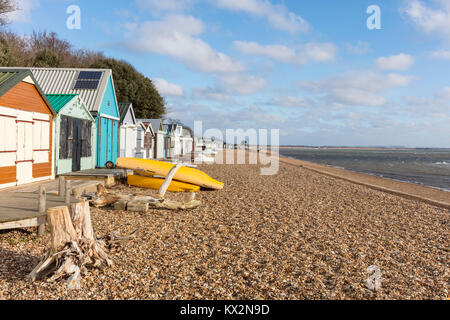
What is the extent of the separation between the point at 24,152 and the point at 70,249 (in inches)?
283

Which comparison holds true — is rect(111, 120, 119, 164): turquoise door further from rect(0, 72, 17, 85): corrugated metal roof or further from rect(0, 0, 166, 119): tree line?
rect(0, 0, 166, 119): tree line

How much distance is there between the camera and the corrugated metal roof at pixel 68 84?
54.6 feet

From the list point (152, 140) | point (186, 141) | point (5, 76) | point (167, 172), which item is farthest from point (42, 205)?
point (186, 141)

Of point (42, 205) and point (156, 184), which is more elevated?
point (42, 205)

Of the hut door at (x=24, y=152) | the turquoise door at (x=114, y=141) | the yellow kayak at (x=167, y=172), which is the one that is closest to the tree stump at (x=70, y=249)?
the hut door at (x=24, y=152)

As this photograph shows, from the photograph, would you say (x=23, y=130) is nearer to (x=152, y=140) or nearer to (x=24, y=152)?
(x=24, y=152)

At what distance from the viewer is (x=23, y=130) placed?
1016 cm

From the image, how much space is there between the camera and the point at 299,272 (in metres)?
4.90

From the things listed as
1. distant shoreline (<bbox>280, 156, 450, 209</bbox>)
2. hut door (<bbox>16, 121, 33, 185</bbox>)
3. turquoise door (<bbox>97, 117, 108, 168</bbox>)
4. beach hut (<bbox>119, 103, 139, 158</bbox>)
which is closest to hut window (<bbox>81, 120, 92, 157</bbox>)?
turquoise door (<bbox>97, 117, 108, 168</bbox>)

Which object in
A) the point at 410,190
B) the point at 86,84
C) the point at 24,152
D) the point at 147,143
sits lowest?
the point at 410,190

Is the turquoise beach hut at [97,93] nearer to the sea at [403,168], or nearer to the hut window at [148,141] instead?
the hut window at [148,141]
